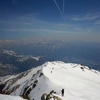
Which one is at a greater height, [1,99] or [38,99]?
[1,99]

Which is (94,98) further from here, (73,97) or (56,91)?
(56,91)

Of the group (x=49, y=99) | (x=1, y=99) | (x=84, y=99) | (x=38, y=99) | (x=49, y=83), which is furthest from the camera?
(x=49, y=83)

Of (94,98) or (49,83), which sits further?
(49,83)

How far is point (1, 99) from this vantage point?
85.7 ft

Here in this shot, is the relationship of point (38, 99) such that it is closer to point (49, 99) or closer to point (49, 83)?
point (49, 99)

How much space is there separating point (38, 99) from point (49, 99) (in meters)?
8.99

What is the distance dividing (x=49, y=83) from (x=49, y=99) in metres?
20.3

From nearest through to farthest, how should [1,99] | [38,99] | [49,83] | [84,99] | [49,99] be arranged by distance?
[1,99] < [49,99] < [84,99] < [38,99] < [49,83]

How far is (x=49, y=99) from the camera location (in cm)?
4306

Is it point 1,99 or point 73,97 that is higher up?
point 1,99

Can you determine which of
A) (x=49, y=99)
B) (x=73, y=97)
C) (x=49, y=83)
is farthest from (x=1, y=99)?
(x=49, y=83)

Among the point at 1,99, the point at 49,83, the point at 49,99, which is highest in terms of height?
the point at 1,99

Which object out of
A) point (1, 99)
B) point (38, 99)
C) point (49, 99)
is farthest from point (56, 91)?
point (1, 99)

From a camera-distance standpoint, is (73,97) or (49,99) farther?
(73,97)
